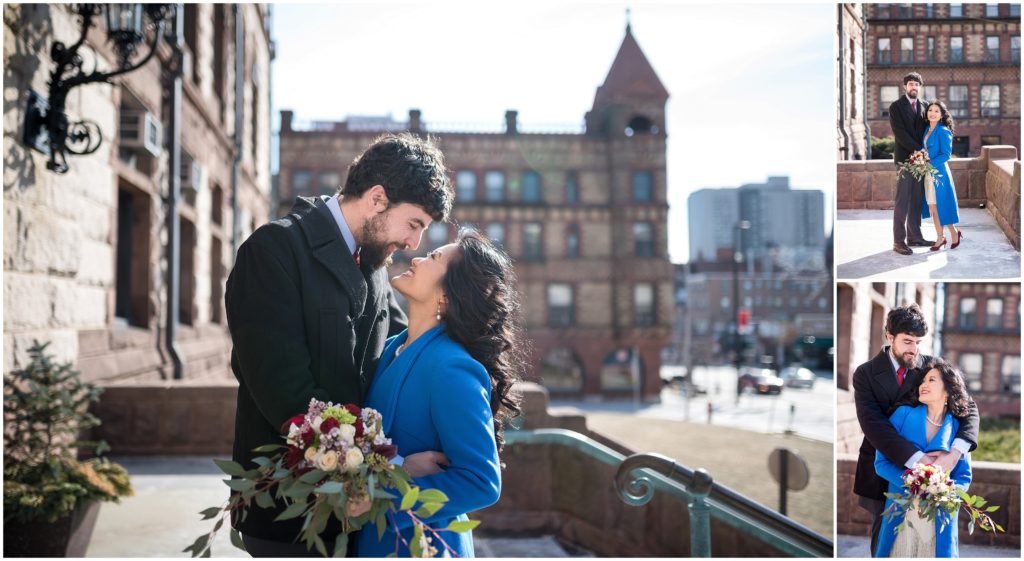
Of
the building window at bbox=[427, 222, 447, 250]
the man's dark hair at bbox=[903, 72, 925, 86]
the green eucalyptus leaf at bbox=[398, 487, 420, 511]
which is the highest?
the building window at bbox=[427, 222, 447, 250]

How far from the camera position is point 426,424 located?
271 cm

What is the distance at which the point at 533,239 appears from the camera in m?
37.8

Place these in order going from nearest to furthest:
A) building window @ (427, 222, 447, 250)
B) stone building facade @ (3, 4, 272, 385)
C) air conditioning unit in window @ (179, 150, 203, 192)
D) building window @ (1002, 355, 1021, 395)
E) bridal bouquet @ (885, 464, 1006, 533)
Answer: bridal bouquet @ (885, 464, 1006, 533) → building window @ (1002, 355, 1021, 395) → stone building facade @ (3, 4, 272, 385) → air conditioning unit in window @ (179, 150, 203, 192) → building window @ (427, 222, 447, 250)

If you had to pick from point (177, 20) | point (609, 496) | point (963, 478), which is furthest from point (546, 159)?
point (963, 478)

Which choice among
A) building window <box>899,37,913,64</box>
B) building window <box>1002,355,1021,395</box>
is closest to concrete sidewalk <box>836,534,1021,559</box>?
building window <box>1002,355,1021,395</box>

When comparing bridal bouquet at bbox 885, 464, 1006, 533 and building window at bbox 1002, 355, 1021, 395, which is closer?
bridal bouquet at bbox 885, 464, 1006, 533

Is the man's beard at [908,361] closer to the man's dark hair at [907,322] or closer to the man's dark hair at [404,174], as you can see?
the man's dark hair at [907,322]

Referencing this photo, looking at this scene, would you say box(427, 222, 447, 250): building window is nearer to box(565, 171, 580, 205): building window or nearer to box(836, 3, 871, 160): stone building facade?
box(565, 171, 580, 205): building window

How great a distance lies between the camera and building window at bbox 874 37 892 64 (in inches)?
164

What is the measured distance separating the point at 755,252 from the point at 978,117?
62848 millimetres

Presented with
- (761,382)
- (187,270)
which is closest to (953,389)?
(187,270)

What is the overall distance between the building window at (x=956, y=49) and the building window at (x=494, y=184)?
33032 millimetres

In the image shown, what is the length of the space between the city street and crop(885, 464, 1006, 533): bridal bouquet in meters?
23.2

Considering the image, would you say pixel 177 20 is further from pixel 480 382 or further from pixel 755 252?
pixel 755 252
